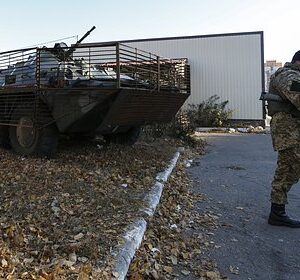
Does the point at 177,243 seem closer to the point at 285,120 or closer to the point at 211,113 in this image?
the point at 285,120

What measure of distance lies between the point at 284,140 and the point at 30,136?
477 centimetres

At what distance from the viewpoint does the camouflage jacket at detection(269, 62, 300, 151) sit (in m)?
5.01

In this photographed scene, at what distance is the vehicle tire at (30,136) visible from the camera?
7.98m

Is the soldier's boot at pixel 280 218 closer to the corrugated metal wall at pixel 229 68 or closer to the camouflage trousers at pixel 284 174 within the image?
the camouflage trousers at pixel 284 174

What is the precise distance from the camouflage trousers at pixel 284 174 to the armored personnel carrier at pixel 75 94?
277 cm

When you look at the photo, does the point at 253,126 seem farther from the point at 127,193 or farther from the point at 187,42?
the point at 127,193

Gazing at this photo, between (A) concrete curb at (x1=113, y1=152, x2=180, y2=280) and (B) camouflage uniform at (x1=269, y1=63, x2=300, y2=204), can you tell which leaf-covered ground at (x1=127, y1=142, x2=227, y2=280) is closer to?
(A) concrete curb at (x1=113, y1=152, x2=180, y2=280)

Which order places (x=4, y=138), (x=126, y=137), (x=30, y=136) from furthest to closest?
(x=126, y=137)
(x=4, y=138)
(x=30, y=136)

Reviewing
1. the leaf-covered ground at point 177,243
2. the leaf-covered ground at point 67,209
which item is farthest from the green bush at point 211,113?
the leaf-covered ground at point 177,243

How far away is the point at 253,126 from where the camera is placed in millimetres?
20641

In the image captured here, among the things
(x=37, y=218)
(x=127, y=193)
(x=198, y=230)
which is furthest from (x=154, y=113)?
(x=37, y=218)

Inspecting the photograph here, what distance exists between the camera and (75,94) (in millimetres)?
7258

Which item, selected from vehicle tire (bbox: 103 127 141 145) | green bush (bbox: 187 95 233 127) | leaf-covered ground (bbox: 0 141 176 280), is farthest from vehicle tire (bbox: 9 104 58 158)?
green bush (bbox: 187 95 233 127)

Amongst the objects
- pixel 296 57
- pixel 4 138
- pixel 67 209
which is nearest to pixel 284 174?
pixel 296 57
